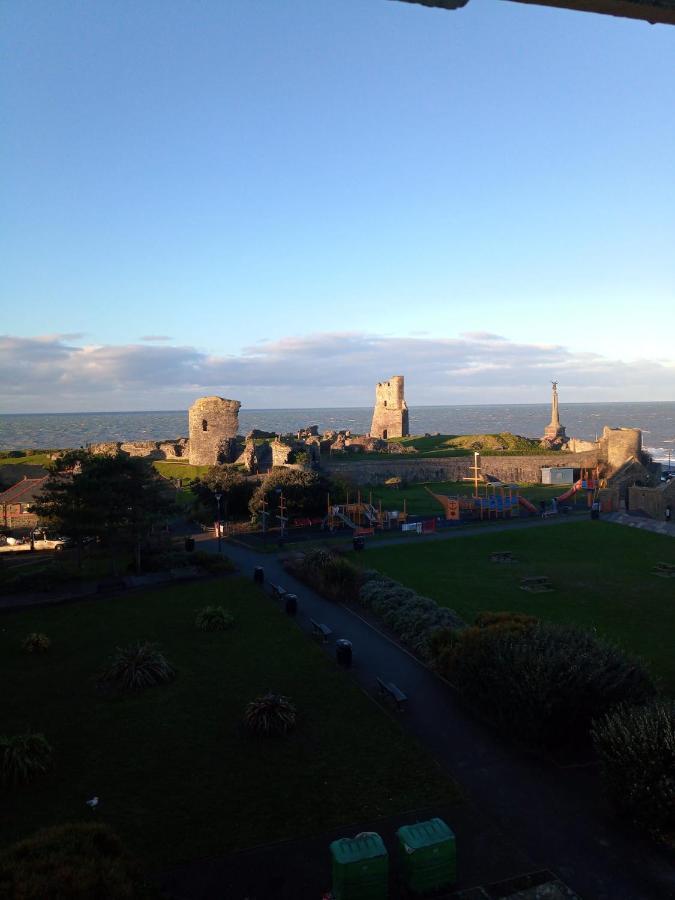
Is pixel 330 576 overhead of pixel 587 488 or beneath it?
beneath

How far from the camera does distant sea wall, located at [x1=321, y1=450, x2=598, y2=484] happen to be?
53750 mm

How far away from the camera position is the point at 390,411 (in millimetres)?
79062

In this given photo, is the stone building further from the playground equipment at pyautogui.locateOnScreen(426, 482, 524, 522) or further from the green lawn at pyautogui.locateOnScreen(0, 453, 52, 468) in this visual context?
the playground equipment at pyautogui.locateOnScreen(426, 482, 524, 522)

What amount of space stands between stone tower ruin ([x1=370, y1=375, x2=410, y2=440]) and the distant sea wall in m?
22.0

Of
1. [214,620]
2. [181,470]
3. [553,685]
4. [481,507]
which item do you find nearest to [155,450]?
[181,470]

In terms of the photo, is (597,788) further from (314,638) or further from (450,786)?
(314,638)

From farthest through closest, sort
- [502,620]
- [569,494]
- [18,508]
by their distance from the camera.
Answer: [569,494], [18,508], [502,620]

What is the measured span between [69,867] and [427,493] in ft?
139

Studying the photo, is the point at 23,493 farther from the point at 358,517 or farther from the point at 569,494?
the point at 569,494

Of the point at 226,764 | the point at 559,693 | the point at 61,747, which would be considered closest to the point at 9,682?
the point at 61,747

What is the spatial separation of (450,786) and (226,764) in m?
3.85

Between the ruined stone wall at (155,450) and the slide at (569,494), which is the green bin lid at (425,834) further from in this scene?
the ruined stone wall at (155,450)

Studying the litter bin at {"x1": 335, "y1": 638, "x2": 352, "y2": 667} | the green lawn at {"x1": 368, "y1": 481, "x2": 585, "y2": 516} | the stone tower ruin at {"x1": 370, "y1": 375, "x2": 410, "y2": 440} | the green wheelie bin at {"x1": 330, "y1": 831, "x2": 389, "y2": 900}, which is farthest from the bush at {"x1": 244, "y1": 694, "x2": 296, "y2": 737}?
the stone tower ruin at {"x1": 370, "y1": 375, "x2": 410, "y2": 440}

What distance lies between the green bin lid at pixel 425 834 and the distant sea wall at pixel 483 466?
4528 cm
